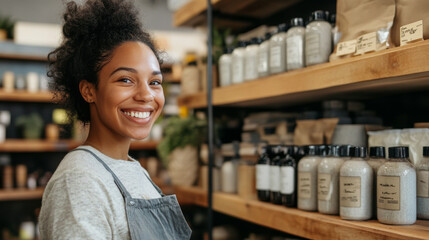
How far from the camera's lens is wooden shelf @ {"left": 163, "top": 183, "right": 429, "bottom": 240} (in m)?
1.07

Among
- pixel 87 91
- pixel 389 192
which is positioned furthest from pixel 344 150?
pixel 87 91

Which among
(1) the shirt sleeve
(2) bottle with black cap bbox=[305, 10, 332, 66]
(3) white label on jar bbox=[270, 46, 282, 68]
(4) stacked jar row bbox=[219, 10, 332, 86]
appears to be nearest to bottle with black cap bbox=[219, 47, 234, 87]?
(4) stacked jar row bbox=[219, 10, 332, 86]

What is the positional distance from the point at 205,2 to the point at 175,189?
1.17 m

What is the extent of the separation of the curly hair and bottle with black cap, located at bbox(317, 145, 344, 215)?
2.28ft

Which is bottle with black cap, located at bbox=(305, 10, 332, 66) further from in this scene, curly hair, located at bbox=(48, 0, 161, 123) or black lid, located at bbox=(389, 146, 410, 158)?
curly hair, located at bbox=(48, 0, 161, 123)

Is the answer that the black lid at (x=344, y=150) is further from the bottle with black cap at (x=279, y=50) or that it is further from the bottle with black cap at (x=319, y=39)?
the bottle with black cap at (x=279, y=50)

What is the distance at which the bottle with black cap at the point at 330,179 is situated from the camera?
4.28ft

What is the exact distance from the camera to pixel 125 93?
1.07 meters

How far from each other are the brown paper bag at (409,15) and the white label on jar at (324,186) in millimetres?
478

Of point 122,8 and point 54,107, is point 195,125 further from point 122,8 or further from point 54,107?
point 54,107

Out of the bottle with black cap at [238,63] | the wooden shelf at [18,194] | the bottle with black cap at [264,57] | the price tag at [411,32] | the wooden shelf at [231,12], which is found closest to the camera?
the price tag at [411,32]

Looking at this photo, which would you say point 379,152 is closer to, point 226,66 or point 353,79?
point 353,79

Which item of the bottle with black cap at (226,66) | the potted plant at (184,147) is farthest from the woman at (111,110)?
the potted plant at (184,147)

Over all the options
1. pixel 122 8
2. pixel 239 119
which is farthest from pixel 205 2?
pixel 122 8
